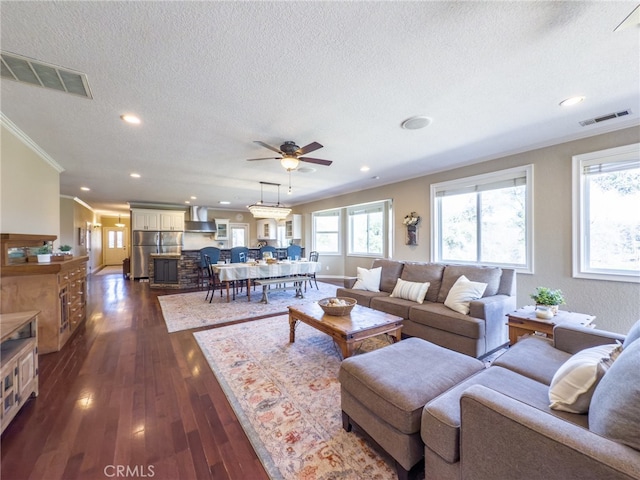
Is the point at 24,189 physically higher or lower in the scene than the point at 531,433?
higher

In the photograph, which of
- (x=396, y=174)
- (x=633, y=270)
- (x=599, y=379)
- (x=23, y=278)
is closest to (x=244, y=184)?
(x=396, y=174)

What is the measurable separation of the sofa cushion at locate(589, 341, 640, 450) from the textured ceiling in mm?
1863

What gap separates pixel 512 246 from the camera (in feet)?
13.1

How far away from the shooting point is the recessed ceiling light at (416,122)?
277cm

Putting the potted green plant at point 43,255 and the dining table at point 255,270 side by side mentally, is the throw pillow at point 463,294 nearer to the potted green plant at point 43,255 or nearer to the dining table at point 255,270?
the dining table at point 255,270

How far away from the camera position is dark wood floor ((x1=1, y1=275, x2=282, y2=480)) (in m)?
1.43

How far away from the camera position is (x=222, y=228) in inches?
398

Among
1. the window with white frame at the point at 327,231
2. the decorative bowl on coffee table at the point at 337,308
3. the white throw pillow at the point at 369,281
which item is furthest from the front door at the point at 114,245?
the decorative bowl on coffee table at the point at 337,308

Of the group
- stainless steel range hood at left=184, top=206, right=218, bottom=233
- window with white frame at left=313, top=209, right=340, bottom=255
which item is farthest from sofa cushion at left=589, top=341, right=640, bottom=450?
stainless steel range hood at left=184, top=206, right=218, bottom=233

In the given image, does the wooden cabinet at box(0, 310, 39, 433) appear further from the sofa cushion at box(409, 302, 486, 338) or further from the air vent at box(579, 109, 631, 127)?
the air vent at box(579, 109, 631, 127)

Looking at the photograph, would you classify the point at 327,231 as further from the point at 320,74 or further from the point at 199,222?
the point at 320,74

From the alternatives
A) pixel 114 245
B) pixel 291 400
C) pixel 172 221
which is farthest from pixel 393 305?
pixel 114 245

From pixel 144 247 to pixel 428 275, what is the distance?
339 inches

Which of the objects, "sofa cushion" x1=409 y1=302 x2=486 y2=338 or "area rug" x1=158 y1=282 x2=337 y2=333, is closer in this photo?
"sofa cushion" x1=409 y1=302 x2=486 y2=338
